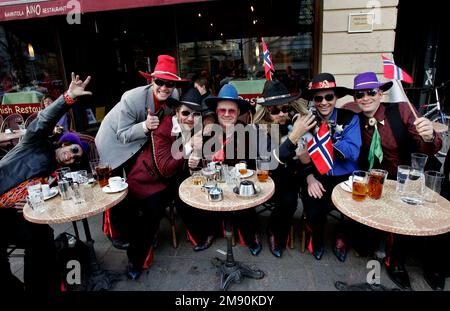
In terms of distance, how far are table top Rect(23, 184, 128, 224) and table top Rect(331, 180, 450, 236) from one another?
6.26 feet

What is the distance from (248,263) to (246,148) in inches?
49.4

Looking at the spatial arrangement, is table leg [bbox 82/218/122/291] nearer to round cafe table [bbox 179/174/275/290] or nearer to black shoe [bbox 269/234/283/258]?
round cafe table [bbox 179/174/275/290]

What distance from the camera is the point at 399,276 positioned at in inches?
98.3

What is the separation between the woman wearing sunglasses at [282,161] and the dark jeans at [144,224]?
1.28 meters

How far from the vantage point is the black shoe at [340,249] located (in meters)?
2.86

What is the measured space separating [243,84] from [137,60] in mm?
3396

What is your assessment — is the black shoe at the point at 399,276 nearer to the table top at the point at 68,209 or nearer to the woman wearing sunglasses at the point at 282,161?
the woman wearing sunglasses at the point at 282,161

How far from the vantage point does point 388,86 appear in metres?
2.81

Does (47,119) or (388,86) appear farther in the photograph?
(388,86)

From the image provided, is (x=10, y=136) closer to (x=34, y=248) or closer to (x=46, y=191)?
(x=46, y=191)

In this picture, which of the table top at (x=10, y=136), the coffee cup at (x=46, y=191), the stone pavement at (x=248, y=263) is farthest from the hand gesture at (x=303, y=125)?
the table top at (x=10, y=136)

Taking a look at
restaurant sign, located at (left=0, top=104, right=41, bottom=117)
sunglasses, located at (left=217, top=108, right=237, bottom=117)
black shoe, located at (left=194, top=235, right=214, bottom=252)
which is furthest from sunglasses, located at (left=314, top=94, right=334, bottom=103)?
restaurant sign, located at (left=0, top=104, right=41, bottom=117)
